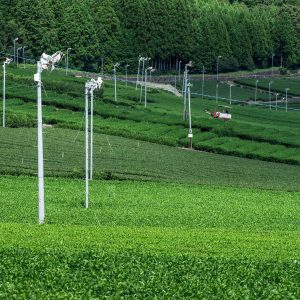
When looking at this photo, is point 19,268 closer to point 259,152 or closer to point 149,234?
point 149,234

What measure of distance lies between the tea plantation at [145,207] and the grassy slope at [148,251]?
4 cm

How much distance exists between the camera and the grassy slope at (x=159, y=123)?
302 feet

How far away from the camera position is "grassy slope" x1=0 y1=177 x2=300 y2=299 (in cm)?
2445

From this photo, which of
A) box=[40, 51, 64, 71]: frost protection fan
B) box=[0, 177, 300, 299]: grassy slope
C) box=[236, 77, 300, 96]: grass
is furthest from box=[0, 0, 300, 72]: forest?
box=[40, 51, 64, 71]: frost protection fan

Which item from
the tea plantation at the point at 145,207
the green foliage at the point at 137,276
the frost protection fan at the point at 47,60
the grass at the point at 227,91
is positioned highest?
the frost protection fan at the point at 47,60

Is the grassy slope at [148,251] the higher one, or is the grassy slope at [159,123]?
the grassy slope at [148,251]

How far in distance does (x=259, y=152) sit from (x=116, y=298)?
2629 inches

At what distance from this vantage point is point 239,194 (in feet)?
196

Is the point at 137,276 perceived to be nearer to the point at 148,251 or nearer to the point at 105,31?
the point at 148,251

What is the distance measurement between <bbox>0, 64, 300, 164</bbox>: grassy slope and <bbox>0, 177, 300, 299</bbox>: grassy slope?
130 ft

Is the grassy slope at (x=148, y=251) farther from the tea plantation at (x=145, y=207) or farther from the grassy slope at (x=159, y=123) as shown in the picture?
the grassy slope at (x=159, y=123)

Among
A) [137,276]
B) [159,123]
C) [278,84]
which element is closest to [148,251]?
[137,276]

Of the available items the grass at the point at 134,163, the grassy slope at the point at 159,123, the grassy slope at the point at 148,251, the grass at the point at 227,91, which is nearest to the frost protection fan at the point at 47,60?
the grassy slope at the point at 148,251

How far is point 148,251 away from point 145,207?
20766mm
